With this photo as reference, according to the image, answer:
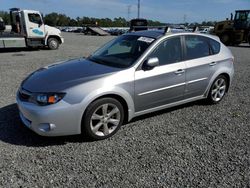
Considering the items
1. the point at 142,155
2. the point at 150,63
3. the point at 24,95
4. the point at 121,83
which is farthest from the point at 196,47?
the point at 24,95

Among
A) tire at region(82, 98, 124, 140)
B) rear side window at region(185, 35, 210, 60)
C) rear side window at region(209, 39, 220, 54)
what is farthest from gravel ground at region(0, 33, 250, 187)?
rear side window at region(209, 39, 220, 54)

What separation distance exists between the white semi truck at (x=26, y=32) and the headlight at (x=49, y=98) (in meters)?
12.1

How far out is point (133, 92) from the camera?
12.5 ft

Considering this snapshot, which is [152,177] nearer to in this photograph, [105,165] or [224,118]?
[105,165]

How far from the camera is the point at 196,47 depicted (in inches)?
186

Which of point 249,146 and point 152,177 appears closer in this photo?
point 152,177

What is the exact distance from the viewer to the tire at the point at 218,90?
5.13m

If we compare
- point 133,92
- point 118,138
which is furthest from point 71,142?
point 133,92

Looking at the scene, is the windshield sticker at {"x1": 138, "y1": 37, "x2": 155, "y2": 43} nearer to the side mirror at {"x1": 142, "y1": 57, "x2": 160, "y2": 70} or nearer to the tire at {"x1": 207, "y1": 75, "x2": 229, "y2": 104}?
the side mirror at {"x1": 142, "y1": 57, "x2": 160, "y2": 70}

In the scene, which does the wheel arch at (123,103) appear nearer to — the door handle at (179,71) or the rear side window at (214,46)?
the door handle at (179,71)

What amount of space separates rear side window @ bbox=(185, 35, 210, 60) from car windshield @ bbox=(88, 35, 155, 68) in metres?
0.80

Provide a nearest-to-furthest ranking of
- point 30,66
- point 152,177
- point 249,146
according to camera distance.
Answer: point 152,177 → point 249,146 → point 30,66

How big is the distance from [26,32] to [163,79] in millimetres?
12532

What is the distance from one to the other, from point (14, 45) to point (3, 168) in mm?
12619
